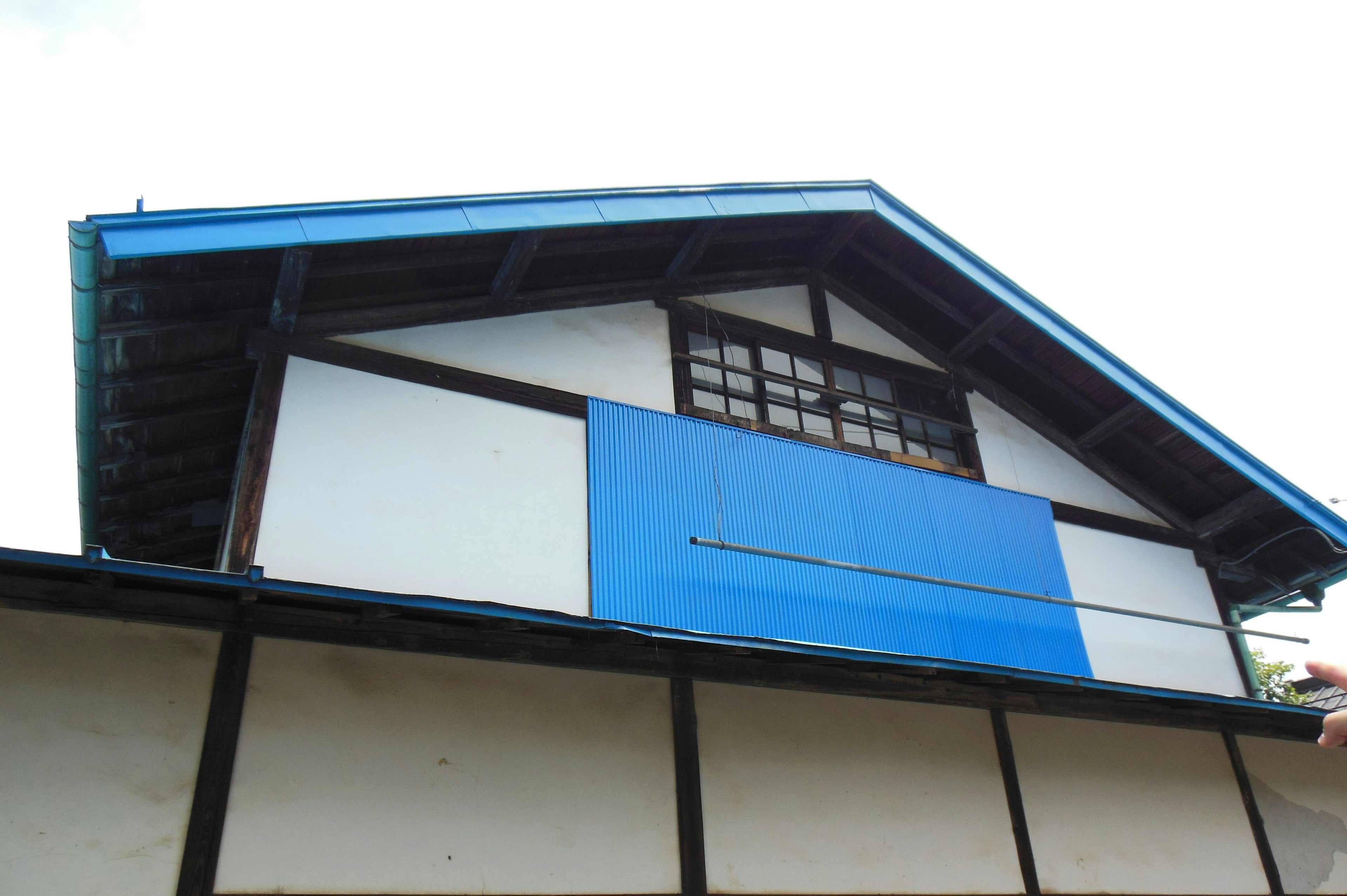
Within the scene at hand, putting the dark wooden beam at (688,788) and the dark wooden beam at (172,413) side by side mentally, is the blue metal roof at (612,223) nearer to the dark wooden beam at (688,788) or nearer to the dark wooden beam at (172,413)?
the dark wooden beam at (172,413)

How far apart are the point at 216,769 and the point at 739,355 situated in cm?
565

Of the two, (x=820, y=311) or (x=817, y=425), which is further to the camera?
(x=820, y=311)

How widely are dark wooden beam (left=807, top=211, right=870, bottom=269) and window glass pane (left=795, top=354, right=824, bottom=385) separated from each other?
120 cm

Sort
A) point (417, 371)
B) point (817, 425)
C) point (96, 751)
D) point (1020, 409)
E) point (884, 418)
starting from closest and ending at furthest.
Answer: point (96, 751) < point (417, 371) < point (817, 425) < point (884, 418) < point (1020, 409)

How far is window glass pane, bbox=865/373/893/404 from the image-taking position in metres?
9.80

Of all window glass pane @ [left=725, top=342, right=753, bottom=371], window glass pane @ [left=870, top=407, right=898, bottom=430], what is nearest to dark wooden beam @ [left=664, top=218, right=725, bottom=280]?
window glass pane @ [left=725, top=342, right=753, bottom=371]

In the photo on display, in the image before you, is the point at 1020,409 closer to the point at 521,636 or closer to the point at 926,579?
the point at 926,579

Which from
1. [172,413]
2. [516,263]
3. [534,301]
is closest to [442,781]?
[172,413]

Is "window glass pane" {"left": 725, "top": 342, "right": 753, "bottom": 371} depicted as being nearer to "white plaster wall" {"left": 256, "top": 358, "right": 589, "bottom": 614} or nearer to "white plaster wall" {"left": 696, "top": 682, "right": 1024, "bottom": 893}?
"white plaster wall" {"left": 256, "top": 358, "right": 589, "bottom": 614}

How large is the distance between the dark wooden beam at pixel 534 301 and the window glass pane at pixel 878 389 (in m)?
1.24

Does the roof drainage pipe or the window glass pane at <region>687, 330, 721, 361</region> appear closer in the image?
the roof drainage pipe

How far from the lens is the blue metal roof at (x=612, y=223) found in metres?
5.48

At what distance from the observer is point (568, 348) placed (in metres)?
8.02

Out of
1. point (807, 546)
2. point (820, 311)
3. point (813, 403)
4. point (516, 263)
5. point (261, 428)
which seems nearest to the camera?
point (261, 428)
